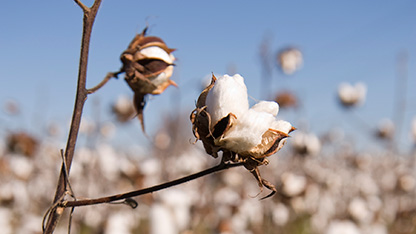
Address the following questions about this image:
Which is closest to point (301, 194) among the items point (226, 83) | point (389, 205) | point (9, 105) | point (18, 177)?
point (226, 83)

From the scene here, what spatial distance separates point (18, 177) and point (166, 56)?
11.5 ft

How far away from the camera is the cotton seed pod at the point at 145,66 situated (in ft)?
3.62

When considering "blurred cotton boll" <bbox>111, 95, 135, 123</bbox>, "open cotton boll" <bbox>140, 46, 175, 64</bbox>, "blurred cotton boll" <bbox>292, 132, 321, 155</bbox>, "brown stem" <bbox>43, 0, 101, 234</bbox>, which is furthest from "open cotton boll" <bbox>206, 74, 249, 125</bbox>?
"blurred cotton boll" <bbox>111, 95, 135, 123</bbox>

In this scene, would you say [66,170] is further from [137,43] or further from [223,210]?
[223,210]

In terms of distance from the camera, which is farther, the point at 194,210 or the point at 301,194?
the point at 194,210

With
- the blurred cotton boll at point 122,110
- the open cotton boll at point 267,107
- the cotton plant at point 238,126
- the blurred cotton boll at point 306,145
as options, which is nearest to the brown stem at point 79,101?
the cotton plant at point 238,126

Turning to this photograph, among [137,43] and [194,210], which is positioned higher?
[137,43]

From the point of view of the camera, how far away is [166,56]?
1133mm

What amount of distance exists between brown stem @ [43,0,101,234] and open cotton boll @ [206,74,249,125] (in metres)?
0.24

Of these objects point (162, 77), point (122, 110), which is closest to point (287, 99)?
point (122, 110)

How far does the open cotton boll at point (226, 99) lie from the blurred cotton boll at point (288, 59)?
4.00 meters

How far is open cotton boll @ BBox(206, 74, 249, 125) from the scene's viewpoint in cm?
75

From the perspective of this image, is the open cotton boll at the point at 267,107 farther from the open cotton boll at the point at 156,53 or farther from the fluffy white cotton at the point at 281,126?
the open cotton boll at the point at 156,53

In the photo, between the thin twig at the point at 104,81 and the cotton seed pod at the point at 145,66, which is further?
the cotton seed pod at the point at 145,66
